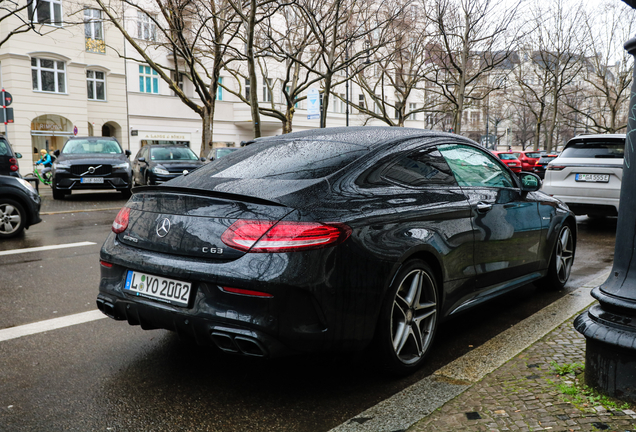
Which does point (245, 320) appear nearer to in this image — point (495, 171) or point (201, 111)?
point (495, 171)

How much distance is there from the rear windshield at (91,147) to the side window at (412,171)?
1481 cm

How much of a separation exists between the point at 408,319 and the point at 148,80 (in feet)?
123

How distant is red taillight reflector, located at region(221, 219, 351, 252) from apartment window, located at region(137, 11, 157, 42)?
33.1 meters

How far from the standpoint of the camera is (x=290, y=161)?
3.73m

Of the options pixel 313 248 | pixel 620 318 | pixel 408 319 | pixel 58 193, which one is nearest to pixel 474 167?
pixel 408 319

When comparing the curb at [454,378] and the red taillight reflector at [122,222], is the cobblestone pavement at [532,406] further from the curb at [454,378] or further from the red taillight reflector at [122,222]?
the red taillight reflector at [122,222]

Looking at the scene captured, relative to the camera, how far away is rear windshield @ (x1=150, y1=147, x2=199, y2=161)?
1852 centimetres

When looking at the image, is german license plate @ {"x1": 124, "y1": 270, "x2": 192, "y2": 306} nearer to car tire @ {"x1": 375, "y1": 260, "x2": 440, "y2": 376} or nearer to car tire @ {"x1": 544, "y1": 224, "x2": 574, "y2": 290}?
car tire @ {"x1": 375, "y1": 260, "x2": 440, "y2": 376}

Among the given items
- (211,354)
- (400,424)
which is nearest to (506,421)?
(400,424)

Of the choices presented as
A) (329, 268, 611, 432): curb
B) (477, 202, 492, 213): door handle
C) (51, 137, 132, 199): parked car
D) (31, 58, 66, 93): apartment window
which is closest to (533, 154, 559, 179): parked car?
(51, 137, 132, 199): parked car

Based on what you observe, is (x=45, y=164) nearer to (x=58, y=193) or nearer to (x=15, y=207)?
(x=58, y=193)

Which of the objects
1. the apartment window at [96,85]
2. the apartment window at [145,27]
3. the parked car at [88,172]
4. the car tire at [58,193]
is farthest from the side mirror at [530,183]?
the apartment window at [96,85]

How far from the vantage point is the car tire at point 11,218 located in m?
9.01

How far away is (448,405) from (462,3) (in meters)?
24.9
